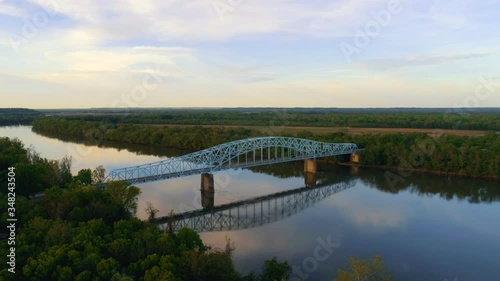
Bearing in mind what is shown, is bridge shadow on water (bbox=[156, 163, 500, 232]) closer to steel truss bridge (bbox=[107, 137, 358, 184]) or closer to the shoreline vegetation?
steel truss bridge (bbox=[107, 137, 358, 184])

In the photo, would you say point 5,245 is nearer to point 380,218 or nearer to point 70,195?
point 70,195

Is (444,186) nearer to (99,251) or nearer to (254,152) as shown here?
(254,152)

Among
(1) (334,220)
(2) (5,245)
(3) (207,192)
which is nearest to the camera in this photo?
(2) (5,245)

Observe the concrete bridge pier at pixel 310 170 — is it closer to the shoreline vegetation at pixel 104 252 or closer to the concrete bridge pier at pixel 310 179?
the concrete bridge pier at pixel 310 179

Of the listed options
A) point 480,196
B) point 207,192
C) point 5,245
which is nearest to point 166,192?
point 207,192

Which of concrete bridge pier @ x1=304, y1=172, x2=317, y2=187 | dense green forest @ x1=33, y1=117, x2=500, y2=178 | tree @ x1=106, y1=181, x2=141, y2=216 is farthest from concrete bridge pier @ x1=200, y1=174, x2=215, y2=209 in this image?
dense green forest @ x1=33, y1=117, x2=500, y2=178

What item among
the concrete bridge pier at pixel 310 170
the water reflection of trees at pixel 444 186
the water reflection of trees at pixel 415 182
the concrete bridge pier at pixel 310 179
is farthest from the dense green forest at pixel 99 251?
the concrete bridge pier at pixel 310 170
